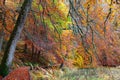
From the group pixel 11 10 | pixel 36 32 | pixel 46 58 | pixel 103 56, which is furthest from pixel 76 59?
pixel 11 10

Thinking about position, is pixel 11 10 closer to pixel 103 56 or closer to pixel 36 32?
pixel 36 32

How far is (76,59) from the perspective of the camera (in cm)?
2053

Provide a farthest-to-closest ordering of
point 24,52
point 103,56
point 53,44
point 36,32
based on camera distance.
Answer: point 103,56 < point 24,52 < point 53,44 < point 36,32

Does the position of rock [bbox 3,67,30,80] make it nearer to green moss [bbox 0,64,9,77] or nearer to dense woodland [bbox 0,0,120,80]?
dense woodland [bbox 0,0,120,80]

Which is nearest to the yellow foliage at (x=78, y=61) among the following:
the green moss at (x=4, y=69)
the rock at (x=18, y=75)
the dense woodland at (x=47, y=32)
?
the dense woodland at (x=47, y=32)

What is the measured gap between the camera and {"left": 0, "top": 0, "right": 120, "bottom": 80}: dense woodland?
7.27 metres

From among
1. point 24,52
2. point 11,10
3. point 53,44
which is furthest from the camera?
point 24,52

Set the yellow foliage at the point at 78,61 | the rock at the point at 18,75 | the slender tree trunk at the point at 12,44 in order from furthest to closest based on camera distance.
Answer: the yellow foliage at the point at 78,61 → the slender tree trunk at the point at 12,44 → the rock at the point at 18,75

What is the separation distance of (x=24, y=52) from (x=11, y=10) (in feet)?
19.0

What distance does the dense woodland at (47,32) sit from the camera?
7269 millimetres

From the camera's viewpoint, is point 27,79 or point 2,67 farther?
point 2,67

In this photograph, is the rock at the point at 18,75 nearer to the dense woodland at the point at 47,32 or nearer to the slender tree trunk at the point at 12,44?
the dense woodland at the point at 47,32

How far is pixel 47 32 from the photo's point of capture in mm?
12867

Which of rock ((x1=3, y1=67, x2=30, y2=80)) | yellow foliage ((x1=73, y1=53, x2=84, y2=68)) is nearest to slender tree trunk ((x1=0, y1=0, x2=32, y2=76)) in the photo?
rock ((x1=3, y1=67, x2=30, y2=80))
